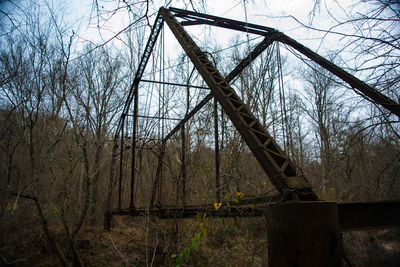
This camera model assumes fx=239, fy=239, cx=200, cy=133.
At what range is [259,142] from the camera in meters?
2.96

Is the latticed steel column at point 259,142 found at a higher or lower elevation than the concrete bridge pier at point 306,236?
higher

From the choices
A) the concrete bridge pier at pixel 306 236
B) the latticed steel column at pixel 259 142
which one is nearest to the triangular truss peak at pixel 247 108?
the latticed steel column at pixel 259 142

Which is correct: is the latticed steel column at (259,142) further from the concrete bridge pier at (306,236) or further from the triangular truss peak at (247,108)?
the concrete bridge pier at (306,236)

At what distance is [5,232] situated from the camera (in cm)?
866

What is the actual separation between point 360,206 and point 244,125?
70.2 inches

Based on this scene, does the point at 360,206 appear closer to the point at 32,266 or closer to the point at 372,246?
the point at 372,246

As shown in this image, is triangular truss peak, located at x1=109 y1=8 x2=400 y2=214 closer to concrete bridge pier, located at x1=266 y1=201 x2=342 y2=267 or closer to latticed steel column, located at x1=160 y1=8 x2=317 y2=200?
latticed steel column, located at x1=160 y1=8 x2=317 y2=200

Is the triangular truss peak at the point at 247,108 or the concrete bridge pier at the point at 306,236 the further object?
the triangular truss peak at the point at 247,108

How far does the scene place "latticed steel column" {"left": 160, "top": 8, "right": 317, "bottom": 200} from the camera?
7.98ft

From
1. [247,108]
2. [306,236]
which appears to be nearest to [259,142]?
[247,108]

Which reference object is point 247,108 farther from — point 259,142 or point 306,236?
point 306,236

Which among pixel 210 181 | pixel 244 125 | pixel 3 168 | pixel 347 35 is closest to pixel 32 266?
pixel 3 168

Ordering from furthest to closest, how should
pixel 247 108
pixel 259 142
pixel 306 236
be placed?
pixel 247 108 < pixel 259 142 < pixel 306 236

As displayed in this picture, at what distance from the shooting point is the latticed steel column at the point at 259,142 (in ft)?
7.98
